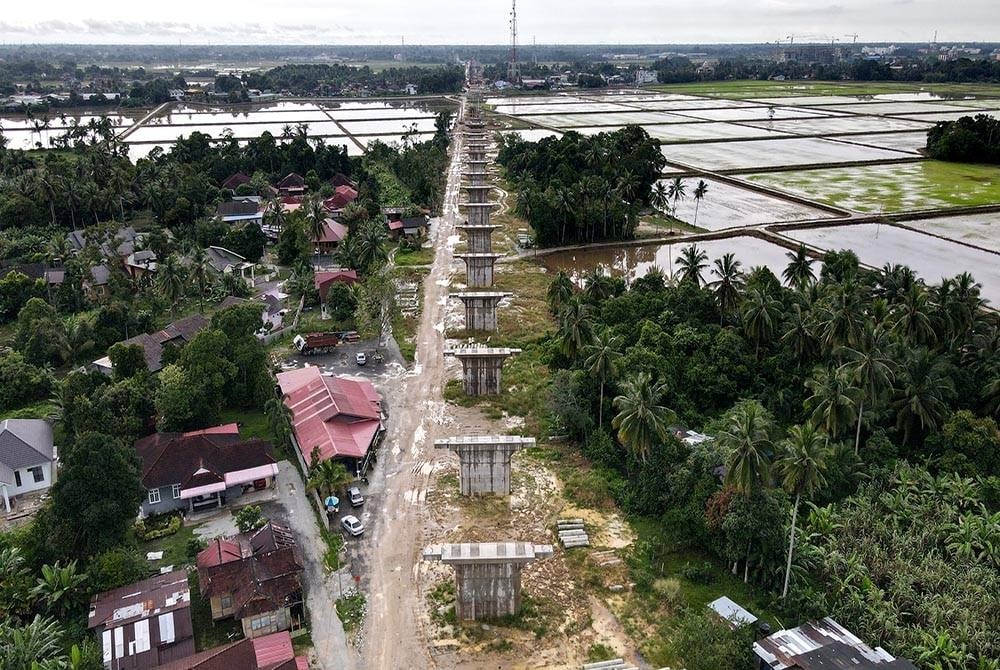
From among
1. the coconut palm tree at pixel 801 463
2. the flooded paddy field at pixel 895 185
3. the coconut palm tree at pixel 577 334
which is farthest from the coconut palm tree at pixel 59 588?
the flooded paddy field at pixel 895 185

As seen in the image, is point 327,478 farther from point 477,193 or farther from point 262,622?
point 477,193

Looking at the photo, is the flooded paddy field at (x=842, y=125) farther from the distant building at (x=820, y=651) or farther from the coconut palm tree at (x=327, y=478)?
the distant building at (x=820, y=651)

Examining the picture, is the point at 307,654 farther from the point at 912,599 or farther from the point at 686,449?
the point at 912,599

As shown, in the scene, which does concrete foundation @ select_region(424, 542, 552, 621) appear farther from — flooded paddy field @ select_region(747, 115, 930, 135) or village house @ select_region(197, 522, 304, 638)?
flooded paddy field @ select_region(747, 115, 930, 135)

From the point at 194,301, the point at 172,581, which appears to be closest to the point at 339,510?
the point at 172,581

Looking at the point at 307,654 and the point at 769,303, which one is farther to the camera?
the point at 769,303

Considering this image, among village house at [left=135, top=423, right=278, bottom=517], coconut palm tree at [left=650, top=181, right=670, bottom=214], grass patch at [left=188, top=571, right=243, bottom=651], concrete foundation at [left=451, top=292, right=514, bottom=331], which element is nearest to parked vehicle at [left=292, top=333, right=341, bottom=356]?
concrete foundation at [left=451, top=292, right=514, bottom=331]
